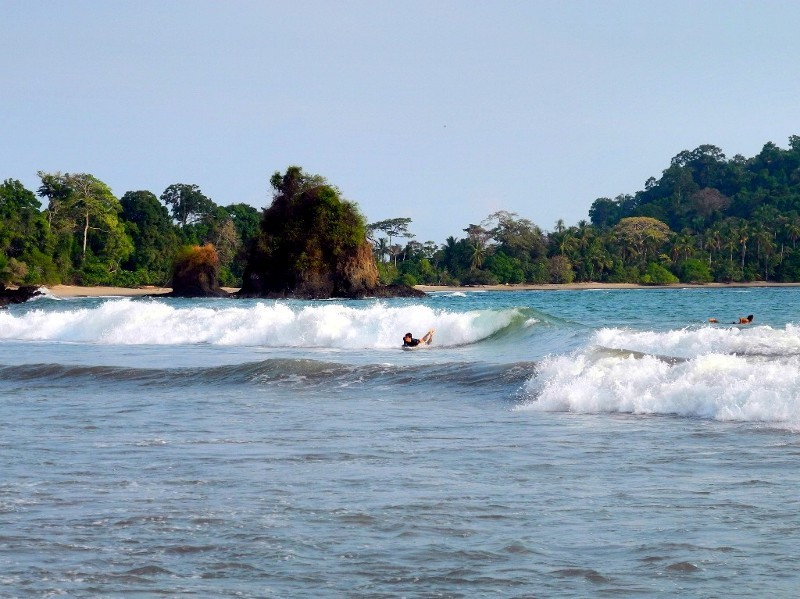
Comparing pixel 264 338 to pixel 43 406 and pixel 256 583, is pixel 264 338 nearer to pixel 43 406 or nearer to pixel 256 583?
pixel 43 406

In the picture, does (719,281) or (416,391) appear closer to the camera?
(416,391)

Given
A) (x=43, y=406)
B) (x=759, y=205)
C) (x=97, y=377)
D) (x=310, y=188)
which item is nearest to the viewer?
(x=43, y=406)

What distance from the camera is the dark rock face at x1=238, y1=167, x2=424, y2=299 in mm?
70875

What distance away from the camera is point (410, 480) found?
8203 mm

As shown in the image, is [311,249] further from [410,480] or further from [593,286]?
[410,480]

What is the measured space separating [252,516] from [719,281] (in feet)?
385

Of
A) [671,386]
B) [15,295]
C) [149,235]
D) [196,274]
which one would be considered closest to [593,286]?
[149,235]

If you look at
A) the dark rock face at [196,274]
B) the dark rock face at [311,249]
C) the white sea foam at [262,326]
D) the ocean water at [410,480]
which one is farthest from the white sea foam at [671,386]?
the dark rock face at [196,274]

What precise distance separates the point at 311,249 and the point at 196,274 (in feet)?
30.9

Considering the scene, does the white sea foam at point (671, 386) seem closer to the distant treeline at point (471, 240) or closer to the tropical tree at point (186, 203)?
the distant treeline at point (471, 240)

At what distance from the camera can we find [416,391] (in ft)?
51.3

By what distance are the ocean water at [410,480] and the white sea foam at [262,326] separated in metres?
10.7

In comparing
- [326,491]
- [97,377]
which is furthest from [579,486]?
[97,377]

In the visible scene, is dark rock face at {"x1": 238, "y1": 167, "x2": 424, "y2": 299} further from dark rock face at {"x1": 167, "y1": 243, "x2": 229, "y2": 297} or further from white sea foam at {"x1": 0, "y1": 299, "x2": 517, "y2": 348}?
white sea foam at {"x1": 0, "y1": 299, "x2": 517, "y2": 348}
